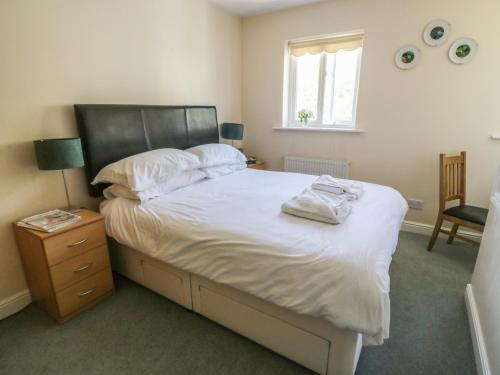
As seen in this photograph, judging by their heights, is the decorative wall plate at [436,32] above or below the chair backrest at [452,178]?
above

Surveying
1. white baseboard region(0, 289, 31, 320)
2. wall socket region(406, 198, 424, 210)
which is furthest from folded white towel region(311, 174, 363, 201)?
white baseboard region(0, 289, 31, 320)

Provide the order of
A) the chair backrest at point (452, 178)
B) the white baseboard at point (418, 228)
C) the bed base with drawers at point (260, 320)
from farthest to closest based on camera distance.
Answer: the white baseboard at point (418, 228), the chair backrest at point (452, 178), the bed base with drawers at point (260, 320)

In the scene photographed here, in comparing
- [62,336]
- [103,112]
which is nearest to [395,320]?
[62,336]

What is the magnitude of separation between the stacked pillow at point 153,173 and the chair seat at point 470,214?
2.24 meters

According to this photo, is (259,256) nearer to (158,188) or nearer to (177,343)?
(177,343)

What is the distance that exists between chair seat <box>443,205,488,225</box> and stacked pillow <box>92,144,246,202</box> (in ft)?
7.34

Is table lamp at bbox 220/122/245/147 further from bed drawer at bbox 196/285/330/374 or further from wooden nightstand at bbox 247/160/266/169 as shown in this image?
bed drawer at bbox 196/285/330/374

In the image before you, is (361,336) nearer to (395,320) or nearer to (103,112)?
(395,320)

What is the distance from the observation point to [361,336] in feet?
4.08

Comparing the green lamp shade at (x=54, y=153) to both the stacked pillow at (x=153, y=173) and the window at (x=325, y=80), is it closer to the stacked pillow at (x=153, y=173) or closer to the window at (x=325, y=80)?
the stacked pillow at (x=153, y=173)

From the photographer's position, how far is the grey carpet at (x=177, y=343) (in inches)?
56.1

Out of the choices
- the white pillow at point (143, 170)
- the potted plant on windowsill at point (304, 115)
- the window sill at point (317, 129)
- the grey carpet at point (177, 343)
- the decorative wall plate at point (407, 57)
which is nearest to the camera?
the grey carpet at point (177, 343)

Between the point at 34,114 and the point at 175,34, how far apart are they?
1571 mm

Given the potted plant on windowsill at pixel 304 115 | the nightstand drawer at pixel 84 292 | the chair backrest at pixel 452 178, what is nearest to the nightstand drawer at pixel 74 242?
the nightstand drawer at pixel 84 292
